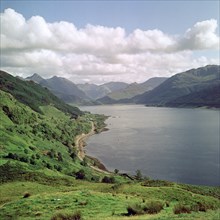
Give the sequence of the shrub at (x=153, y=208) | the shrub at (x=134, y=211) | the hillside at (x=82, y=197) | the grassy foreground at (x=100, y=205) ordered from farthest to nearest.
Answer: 1. the shrub at (x=153, y=208)
2. the hillside at (x=82, y=197)
3. the shrub at (x=134, y=211)
4. the grassy foreground at (x=100, y=205)

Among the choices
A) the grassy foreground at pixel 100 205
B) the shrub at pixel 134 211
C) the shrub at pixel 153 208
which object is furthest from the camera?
the shrub at pixel 153 208

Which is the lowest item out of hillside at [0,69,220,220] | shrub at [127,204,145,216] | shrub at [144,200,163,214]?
hillside at [0,69,220,220]

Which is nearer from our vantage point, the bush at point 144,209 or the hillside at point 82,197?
the bush at point 144,209

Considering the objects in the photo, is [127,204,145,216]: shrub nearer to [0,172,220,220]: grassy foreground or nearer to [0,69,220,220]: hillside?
[0,69,220,220]: hillside

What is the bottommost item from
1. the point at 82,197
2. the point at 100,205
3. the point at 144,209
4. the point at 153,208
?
the point at 82,197

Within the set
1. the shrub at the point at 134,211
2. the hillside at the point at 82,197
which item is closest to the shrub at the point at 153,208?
the hillside at the point at 82,197

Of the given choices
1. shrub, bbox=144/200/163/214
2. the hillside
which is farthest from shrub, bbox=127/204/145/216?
shrub, bbox=144/200/163/214

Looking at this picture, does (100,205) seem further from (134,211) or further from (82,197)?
(134,211)

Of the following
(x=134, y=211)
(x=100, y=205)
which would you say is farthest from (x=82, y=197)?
(x=134, y=211)

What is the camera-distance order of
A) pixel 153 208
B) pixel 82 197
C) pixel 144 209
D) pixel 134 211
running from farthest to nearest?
1. pixel 82 197
2. pixel 153 208
3. pixel 144 209
4. pixel 134 211

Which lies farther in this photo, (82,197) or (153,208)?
(82,197)

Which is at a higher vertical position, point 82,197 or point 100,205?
point 100,205

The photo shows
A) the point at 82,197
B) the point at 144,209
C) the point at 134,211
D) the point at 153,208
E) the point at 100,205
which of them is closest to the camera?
the point at 134,211

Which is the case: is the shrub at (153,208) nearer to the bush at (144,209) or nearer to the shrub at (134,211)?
the bush at (144,209)
